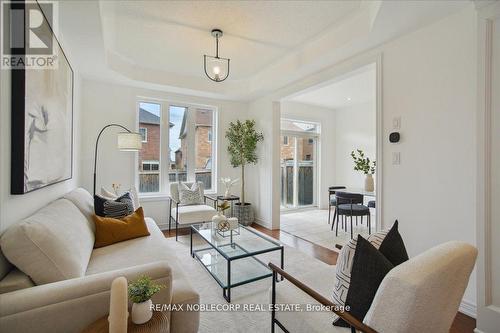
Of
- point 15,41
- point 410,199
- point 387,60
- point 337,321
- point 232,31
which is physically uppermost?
point 232,31

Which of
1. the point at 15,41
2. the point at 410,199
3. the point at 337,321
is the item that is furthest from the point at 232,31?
the point at 337,321

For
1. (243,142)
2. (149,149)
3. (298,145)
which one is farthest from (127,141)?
(298,145)

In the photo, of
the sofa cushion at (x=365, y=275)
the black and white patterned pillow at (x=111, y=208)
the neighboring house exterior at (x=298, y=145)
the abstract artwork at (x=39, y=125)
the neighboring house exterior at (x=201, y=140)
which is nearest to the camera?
the sofa cushion at (x=365, y=275)

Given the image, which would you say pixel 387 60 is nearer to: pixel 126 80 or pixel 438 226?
pixel 438 226

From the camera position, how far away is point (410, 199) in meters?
2.34

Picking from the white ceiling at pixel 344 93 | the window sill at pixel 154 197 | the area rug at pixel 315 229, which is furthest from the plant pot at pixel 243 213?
the white ceiling at pixel 344 93

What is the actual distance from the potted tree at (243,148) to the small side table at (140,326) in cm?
340

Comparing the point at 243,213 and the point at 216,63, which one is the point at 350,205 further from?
the point at 216,63

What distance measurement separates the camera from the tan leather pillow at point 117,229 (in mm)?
2135

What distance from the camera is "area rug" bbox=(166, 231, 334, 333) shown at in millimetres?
1818

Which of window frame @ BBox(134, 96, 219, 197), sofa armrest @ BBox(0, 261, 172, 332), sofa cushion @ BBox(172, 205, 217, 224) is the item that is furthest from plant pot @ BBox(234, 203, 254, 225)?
sofa armrest @ BBox(0, 261, 172, 332)

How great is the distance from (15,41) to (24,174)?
718mm

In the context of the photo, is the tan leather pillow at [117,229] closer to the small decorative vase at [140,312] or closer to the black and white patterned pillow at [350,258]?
the small decorative vase at [140,312]

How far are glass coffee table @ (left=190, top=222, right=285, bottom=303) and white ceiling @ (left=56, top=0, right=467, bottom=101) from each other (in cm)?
229
